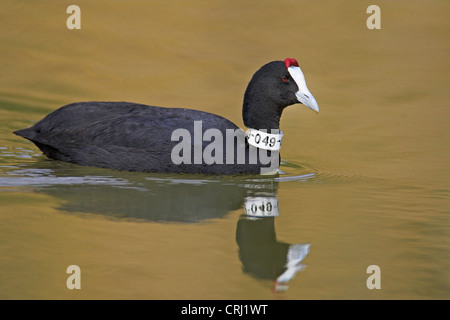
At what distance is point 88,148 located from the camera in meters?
6.34

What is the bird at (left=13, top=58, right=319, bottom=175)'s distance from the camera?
6.05 meters

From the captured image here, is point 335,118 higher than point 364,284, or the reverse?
point 335,118

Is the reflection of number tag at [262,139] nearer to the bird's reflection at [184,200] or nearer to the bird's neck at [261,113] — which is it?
the bird's neck at [261,113]

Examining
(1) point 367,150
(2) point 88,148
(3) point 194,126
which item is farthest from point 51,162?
(1) point 367,150

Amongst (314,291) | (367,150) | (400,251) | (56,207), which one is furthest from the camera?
(367,150)

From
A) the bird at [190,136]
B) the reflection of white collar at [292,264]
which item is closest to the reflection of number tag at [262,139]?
the bird at [190,136]

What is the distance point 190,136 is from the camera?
6.06 metres

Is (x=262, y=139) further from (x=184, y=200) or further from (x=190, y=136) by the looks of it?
(x=184, y=200)

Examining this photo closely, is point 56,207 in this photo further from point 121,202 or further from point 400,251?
point 400,251

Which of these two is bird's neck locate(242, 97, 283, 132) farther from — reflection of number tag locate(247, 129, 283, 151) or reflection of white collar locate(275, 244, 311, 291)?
reflection of white collar locate(275, 244, 311, 291)

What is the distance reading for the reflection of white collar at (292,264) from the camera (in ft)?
12.0

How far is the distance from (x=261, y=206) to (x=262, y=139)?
3.66ft

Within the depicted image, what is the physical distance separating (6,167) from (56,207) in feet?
4.95

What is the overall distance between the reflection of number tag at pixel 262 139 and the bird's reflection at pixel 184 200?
0.31 m
